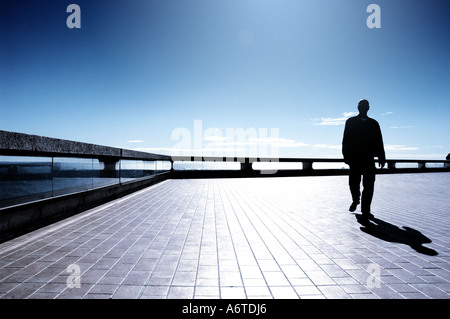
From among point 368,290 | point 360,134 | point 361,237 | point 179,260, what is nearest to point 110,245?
point 179,260

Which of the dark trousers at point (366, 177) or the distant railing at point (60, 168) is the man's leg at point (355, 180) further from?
Result: the distant railing at point (60, 168)

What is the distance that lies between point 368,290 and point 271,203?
4.90m

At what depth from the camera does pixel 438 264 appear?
3.20 m

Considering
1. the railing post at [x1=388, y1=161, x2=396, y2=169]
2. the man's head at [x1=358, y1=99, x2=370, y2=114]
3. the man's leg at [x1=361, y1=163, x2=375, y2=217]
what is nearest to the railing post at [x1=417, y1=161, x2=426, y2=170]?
the railing post at [x1=388, y1=161, x2=396, y2=169]

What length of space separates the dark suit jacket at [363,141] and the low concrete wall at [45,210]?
595cm

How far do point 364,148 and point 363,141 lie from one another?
147 mm

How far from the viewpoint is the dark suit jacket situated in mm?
5520

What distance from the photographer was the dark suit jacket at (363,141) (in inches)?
217

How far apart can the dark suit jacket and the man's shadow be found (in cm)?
127

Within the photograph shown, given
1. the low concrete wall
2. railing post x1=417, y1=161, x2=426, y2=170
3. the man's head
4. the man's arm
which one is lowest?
the low concrete wall

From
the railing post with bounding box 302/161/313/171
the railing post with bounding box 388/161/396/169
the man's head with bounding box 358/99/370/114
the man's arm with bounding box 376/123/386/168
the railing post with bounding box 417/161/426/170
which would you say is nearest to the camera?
the man's arm with bounding box 376/123/386/168

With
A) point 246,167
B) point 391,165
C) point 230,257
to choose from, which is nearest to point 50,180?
point 230,257

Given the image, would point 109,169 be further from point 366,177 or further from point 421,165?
point 421,165

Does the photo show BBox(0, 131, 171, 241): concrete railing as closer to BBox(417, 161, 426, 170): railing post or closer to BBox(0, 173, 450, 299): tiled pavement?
Answer: BBox(0, 173, 450, 299): tiled pavement
